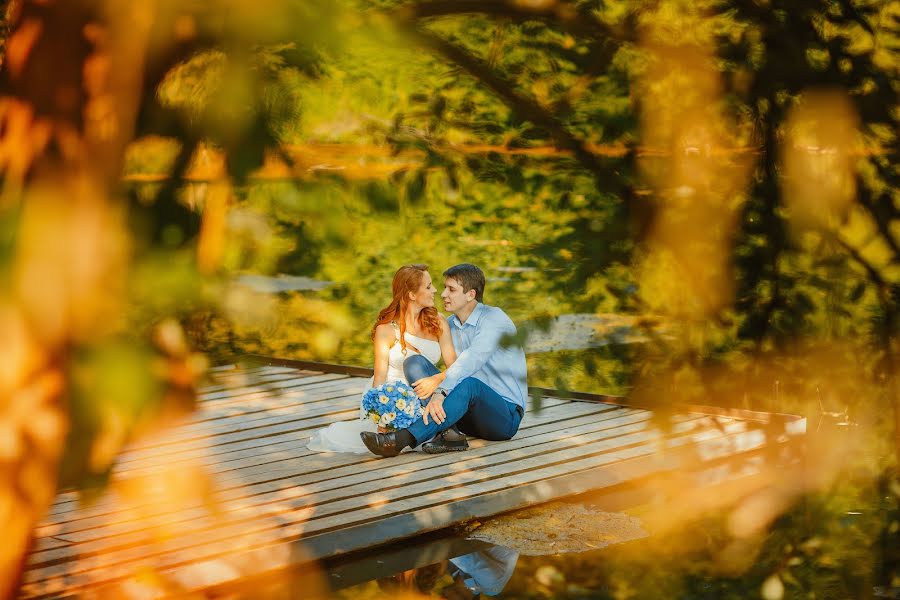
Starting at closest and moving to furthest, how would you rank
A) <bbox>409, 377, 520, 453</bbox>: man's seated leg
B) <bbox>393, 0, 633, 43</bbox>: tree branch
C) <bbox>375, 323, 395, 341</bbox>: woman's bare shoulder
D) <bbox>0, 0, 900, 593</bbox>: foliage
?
<bbox>0, 0, 900, 593</bbox>: foliage
<bbox>393, 0, 633, 43</bbox>: tree branch
<bbox>409, 377, 520, 453</bbox>: man's seated leg
<bbox>375, 323, 395, 341</bbox>: woman's bare shoulder

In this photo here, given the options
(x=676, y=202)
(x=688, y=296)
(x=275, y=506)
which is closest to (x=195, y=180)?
(x=676, y=202)

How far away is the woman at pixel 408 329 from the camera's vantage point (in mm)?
6379

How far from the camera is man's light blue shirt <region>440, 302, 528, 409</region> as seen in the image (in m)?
6.15

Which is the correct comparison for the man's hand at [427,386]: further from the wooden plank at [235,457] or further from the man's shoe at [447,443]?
the wooden plank at [235,457]

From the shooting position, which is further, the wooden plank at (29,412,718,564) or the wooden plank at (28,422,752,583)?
the wooden plank at (29,412,718,564)

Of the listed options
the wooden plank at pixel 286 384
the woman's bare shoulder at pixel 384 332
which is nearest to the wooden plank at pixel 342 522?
the woman's bare shoulder at pixel 384 332

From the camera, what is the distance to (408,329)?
258 inches

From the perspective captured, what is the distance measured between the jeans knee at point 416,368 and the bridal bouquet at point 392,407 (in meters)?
0.41

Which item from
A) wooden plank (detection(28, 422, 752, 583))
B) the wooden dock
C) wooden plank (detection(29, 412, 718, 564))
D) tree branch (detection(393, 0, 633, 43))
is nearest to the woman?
the wooden dock

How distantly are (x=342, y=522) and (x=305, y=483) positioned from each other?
64 centimetres

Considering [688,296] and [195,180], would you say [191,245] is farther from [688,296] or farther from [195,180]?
[688,296]

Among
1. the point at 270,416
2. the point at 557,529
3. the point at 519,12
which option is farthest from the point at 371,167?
the point at 270,416

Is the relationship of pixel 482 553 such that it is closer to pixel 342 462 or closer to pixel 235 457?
pixel 342 462

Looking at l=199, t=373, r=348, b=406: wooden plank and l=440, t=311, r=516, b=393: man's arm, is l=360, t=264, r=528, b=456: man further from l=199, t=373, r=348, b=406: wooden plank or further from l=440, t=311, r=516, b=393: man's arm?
l=199, t=373, r=348, b=406: wooden plank
